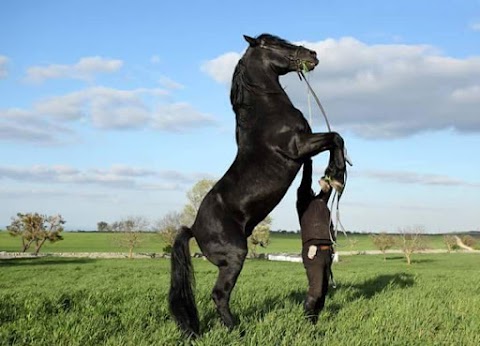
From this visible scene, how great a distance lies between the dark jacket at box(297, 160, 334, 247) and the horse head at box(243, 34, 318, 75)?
1.36 meters

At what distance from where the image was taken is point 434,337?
5676mm

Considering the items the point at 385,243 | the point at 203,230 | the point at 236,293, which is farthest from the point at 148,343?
the point at 385,243

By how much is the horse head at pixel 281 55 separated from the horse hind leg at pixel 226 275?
203 centimetres

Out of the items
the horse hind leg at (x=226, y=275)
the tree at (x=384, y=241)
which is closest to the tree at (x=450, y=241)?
the tree at (x=384, y=241)

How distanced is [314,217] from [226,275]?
5.11 feet

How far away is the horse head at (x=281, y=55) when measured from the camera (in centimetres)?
557

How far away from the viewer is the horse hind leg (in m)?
5.25

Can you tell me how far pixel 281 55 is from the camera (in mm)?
5590

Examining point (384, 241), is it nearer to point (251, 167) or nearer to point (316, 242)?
point (316, 242)

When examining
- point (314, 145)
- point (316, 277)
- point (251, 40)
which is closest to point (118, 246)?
point (316, 277)

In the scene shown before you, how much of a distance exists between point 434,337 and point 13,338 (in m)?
4.51

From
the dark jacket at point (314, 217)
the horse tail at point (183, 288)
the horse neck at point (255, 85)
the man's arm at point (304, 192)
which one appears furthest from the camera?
the dark jacket at point (314, 217)

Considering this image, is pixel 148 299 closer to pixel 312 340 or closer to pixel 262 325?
pixel 262 325

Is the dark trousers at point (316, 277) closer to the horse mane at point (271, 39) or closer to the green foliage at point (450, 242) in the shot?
the horse mane at point (271, 39)
